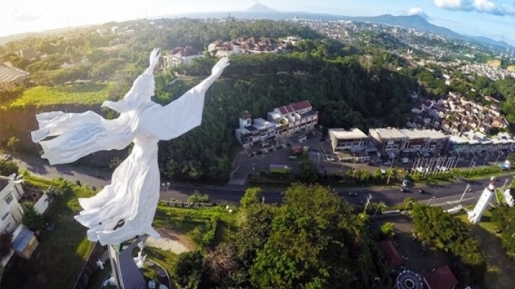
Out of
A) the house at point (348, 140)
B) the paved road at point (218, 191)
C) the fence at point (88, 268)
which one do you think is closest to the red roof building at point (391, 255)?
the paved road at point (218, 191)

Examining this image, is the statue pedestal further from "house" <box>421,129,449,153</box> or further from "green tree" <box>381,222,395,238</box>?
"house" <box>421,129,449,153</box>

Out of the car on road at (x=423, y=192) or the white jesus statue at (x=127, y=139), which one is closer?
the white jesus statue at (x=127, y=139)

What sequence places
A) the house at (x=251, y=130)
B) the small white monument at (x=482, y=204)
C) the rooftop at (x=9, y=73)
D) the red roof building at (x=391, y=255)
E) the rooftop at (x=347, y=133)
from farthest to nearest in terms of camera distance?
1. the rooftop at (x=9, y=73)
2. the rooftop at (x=347, y=133)
3. the house at (x=251, y=130)
4. the small white monument at (x=482, y=204)
5. the red roof building at (x=391, y=255)

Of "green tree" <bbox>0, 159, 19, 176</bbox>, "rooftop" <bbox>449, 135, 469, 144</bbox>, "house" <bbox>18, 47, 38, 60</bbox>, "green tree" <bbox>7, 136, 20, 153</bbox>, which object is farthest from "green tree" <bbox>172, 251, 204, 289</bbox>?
"house" <bbox>18, 47, 38, 60</bbox>

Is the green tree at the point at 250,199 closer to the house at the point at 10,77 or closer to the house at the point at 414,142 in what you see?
the house at the point at 414,142

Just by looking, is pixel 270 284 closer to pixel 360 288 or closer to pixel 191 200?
pixel 360 288

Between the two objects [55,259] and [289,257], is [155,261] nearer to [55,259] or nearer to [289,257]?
[55,259]

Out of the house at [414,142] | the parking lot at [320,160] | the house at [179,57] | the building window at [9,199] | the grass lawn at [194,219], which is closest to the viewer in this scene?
the building window at [9,199]
